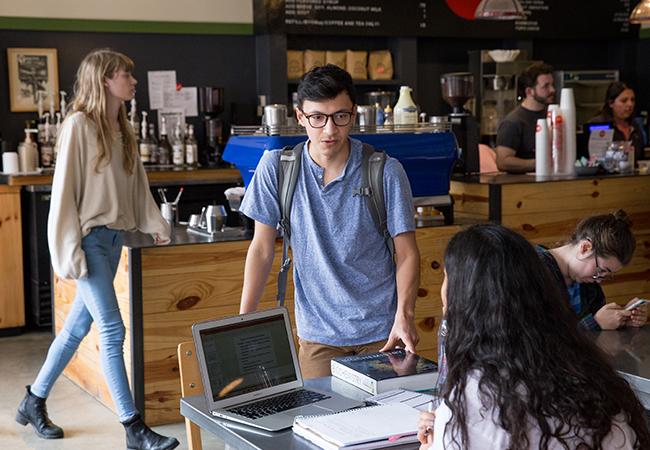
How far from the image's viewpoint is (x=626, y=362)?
296 cm

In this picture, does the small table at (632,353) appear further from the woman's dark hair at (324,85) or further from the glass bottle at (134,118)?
the glass bottle at (134,118)

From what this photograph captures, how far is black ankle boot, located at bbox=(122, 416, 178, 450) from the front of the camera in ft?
14.2

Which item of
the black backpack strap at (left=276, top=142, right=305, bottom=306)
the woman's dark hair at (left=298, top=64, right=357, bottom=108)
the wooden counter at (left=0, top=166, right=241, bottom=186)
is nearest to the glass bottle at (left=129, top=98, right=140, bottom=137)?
the wooden counter at (left=0, top=166, right=241, bottom=186)

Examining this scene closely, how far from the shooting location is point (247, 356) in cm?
257

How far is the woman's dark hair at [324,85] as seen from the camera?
9.95 feet

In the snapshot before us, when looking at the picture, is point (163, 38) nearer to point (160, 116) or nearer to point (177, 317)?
point (160, 116)

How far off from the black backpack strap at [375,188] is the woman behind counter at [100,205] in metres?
1.58

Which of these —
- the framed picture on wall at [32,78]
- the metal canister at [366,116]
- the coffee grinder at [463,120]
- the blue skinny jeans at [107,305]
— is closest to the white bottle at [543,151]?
the coffee grinder at [463,120]

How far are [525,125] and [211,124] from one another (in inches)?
110

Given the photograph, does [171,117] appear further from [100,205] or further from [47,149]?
[100,205]

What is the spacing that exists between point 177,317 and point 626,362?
2366 mm

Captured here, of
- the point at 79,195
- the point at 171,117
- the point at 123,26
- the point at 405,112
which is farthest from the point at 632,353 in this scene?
the point at 123,26

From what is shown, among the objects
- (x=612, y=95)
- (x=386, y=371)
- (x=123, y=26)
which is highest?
(x=123, y=26)

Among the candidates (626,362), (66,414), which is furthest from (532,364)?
(66,414)
